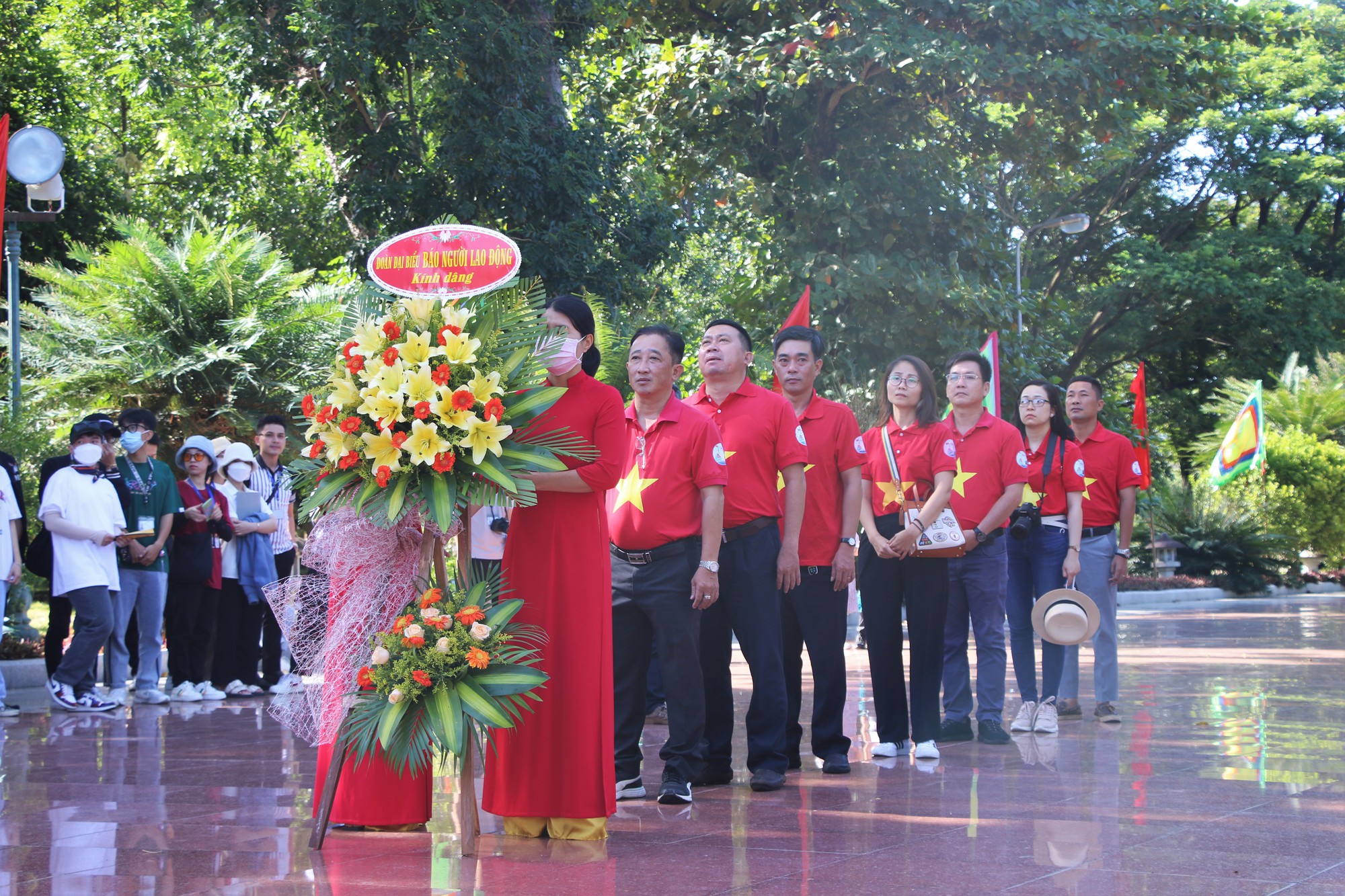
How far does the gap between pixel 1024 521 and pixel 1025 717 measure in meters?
1.21

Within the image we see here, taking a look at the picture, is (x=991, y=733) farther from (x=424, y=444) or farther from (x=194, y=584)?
(x=194, y=584)

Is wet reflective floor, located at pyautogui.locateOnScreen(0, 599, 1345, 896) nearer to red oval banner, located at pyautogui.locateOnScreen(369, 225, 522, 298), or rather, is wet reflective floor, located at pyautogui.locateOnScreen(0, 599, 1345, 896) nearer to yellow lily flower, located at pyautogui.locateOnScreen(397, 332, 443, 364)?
yellow lily flower, located at pyautogui.locateOnScreen(397, 332, 443, 364)

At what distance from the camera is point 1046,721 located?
812 cm

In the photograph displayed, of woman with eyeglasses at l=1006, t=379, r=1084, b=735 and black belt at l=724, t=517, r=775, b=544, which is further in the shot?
woman with eyeglasses at l=1006, t=379, r=1084, b=735

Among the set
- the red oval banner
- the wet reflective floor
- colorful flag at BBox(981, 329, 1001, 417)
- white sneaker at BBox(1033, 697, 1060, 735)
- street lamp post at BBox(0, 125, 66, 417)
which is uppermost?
street lamp post at BBox(0, 125, 66, 417)

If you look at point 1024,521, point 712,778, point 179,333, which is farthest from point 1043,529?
point 179,333

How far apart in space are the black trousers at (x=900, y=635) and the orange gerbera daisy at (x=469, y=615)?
310 cm

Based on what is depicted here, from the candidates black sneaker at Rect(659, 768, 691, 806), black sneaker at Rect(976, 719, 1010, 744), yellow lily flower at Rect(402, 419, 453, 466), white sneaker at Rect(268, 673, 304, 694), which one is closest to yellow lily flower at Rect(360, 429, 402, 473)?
yellow lily flower at Rect(402, 419, 453, 466)

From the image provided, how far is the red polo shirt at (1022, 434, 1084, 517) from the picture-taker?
8.55 m

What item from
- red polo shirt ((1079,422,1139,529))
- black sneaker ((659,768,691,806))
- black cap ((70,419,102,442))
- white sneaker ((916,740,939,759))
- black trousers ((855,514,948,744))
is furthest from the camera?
black cap ((70,419,102,442))

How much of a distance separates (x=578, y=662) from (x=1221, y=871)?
2.32 meters

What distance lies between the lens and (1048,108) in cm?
1617

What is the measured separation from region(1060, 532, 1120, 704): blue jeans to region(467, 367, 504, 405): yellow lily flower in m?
5.21

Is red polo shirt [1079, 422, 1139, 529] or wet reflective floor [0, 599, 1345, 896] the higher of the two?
red polo shirt [1079, 422, 1139, 529]
